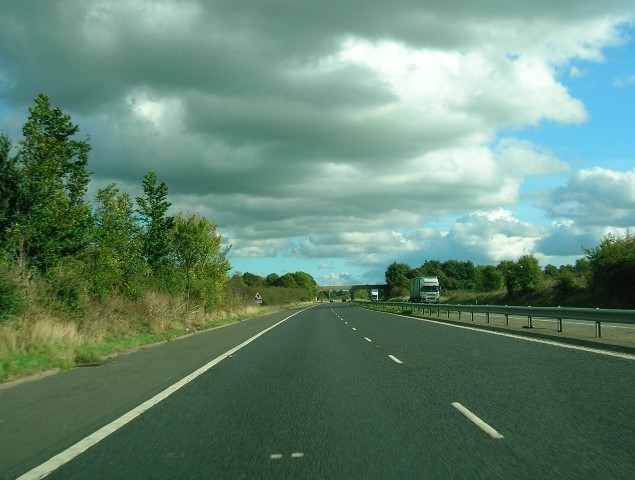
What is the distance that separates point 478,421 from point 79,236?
2328cm

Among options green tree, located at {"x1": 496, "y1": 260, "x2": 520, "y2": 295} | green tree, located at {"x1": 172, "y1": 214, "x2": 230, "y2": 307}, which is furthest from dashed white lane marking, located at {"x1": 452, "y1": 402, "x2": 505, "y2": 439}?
green tree, located at {"x1": 496, "y1": 260, "x2": 520, "y2": 295}

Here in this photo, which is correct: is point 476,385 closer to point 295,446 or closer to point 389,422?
point 389,422

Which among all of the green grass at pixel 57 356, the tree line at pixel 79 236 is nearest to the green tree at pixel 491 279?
the tree line at pixel 79 236

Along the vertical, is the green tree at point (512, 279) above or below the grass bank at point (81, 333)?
above

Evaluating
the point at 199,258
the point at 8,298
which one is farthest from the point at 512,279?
the point at 8,298

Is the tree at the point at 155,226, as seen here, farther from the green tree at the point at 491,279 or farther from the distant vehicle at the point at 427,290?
the green tree at the point at 491,279

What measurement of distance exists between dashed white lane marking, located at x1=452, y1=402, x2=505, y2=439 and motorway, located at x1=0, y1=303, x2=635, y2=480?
15mm

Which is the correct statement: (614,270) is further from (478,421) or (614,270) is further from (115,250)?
(478,421)

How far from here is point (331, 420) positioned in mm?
8836

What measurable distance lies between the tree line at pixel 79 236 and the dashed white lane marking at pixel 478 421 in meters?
13.3

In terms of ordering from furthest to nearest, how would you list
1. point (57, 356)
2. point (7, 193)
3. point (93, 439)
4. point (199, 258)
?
point (199, 258) < point (7, 193) < point (57, 356) < point (93, 439)

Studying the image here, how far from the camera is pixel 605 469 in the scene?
20.4ft

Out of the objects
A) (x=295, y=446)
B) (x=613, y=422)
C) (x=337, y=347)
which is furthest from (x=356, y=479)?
(x=337, y=347)

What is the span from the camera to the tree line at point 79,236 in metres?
22.8
